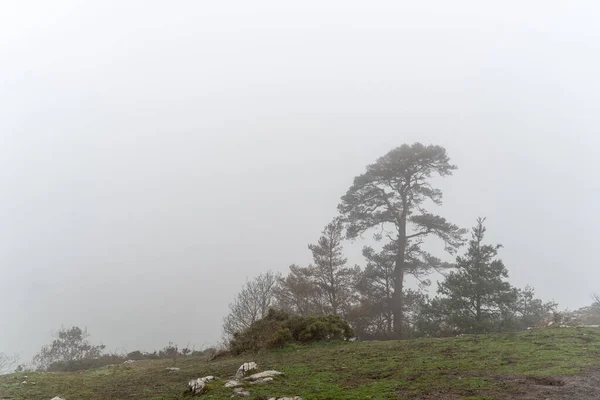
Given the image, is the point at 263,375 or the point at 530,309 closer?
the point at 263,375

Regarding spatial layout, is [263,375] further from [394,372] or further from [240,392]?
[394,372]

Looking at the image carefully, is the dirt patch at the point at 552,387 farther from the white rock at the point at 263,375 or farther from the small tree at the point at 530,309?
the small tree at the point at 530,309

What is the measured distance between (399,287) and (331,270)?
6800mm

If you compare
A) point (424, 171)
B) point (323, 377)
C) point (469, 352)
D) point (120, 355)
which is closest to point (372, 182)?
point (424, 171)

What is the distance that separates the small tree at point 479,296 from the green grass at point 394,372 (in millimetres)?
6694

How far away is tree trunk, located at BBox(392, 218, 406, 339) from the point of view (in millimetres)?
28264

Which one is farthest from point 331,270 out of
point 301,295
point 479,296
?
point 479,296

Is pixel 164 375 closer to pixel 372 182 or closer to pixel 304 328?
pixel 304 328

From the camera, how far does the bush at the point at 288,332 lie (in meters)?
18.0

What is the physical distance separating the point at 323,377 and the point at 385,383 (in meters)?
1.90

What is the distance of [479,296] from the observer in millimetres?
21984

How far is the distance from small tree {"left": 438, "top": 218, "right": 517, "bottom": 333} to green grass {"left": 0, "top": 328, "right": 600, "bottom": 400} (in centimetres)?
669

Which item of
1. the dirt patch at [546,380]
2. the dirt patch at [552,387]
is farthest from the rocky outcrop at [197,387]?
the dirt patch at [546,380]

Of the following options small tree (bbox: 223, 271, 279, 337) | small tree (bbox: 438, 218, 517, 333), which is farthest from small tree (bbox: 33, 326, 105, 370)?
small tree (bbox: 438, 218, 517, 333)
